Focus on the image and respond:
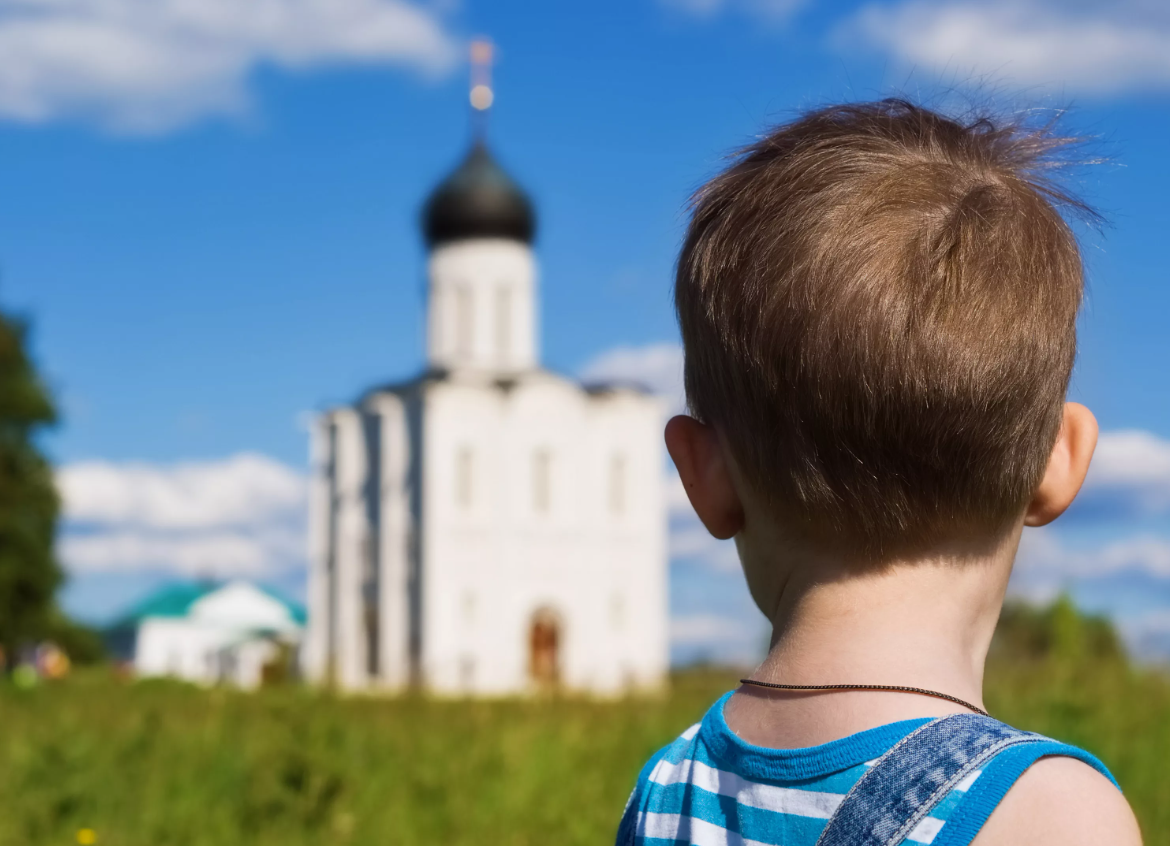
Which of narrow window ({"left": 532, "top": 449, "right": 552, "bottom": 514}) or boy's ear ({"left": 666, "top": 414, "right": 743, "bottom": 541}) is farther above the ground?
narrow window ({"left": 532, "top": 449, "right": 552, "bottom": 514})

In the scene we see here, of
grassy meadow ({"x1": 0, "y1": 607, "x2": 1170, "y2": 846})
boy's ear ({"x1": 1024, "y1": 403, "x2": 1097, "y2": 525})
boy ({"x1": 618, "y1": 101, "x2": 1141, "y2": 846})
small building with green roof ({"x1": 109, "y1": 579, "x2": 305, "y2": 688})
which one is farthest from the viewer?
small building with green roof ({"x1": 109, "y1": 579, "x2": 305, "y2": 688})

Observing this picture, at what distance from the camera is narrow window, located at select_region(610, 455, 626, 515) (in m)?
32.4

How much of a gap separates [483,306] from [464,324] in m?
0.64

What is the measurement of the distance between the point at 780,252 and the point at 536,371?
30708 millimetres

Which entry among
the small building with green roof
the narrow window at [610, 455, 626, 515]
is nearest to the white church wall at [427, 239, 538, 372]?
the narrow window at [610, 455, 626, 515]

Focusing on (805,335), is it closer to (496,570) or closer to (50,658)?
(50,658)

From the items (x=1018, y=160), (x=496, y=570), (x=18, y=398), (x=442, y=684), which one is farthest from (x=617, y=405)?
(x=1018, y=160)

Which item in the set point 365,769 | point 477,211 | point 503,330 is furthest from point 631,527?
point 365,769

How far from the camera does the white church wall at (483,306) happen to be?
30.9 metres

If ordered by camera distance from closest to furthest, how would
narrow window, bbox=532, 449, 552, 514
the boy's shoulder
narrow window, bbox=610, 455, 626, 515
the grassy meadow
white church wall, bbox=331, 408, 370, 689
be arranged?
the boy's shoulder < the grassy meadow < narrow window, bbox=532, 449, 552, 514 < white church wall, bbox=331, 408, 370, 689 < narrow window, bbox=610, 455, 626, 515

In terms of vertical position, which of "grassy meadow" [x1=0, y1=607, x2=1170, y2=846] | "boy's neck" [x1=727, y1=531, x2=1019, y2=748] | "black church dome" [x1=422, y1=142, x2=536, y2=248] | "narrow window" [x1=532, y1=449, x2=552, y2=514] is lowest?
"grassy meadow" [x1=0, y1=607, x2=1170, y2=846]

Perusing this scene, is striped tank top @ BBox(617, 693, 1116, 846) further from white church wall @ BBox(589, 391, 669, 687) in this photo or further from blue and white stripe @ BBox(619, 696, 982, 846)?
white church wall @ BBox(589, 391, 669, 687)

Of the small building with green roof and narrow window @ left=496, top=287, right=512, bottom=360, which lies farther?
the small building with green roof

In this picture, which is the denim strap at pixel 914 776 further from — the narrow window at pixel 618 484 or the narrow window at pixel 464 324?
the narrow window at pixel 618 484
